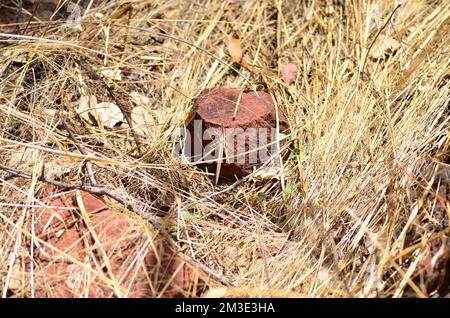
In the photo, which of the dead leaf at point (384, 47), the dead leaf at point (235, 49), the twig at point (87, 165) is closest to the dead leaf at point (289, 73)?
the dead leaf at point (235, 49)

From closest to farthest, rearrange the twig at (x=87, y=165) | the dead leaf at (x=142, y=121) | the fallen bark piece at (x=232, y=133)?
1. the twig at (x=87, y=165)
2. the fallen bark piece at (x=232, y=133)
3. the dead leaf at (x=142, y=121)

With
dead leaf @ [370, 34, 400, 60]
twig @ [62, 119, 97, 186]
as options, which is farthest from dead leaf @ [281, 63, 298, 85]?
twig @ [62, 119, 97, 186]

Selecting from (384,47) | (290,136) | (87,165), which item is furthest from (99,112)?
(384,47)

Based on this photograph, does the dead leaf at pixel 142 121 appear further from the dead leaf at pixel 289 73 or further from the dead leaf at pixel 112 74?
the dead leaf at pixel 289 73
